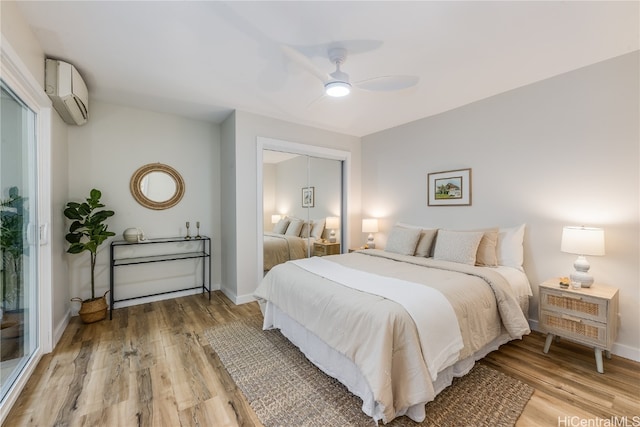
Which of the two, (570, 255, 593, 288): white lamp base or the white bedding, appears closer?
the white bedding

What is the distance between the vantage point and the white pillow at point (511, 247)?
2.81 meters

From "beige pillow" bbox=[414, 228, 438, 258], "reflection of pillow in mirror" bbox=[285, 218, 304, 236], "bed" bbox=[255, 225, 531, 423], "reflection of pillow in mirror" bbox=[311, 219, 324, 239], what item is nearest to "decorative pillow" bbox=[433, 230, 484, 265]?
"bed" bbox=[255, 225, 531, 423]

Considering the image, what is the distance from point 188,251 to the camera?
13.0 ft

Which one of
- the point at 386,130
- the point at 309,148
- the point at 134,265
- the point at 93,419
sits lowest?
the point at 93,419

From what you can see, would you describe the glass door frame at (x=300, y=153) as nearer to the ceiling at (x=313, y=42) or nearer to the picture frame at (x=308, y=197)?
the picture frame at (x=308, y=197)

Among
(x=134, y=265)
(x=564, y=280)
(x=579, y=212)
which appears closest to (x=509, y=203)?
(x=579, y=212)

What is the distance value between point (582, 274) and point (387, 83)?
2.32m

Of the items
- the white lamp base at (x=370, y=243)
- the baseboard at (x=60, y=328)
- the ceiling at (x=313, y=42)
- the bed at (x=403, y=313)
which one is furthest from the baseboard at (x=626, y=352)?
the baseboard at (x=60, y=328)

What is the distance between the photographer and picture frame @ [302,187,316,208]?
4352mm

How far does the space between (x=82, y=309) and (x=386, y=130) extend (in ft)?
15.2

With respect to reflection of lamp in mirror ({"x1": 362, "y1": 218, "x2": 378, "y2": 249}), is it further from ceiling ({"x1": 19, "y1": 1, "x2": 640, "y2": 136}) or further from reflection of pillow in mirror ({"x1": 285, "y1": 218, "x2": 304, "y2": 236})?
ceiling ({"x1": 19, "y1": 1, "x2": 640, "y2": 136})

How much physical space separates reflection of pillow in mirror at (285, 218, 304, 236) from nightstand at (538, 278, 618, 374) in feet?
9.89

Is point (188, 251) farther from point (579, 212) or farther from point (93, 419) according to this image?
point (579, 212)

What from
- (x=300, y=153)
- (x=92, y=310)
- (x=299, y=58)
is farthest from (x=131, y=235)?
(x=299, y=58)
